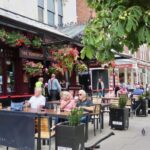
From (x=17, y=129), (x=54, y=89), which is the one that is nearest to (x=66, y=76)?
(x=54, y=89)

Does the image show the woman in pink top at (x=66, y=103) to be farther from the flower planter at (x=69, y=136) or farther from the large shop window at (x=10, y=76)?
the large shop window at (x=10, y=76)

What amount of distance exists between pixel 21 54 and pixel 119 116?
21.5ft

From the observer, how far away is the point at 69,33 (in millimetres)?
22594

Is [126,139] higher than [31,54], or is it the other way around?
[31,54]

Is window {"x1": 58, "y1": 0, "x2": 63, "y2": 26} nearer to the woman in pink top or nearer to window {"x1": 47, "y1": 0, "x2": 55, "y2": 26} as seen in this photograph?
window {"x1": 47, "y1": 0, "x2": 55, "y2": 26}

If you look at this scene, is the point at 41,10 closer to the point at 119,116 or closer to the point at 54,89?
the point at 54,89

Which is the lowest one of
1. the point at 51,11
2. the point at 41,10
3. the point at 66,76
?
the point at 66,76

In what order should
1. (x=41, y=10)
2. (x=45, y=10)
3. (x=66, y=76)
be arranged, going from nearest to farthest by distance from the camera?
(x=41, y=10)
(x=45, y=10)
(x=66, y=76)

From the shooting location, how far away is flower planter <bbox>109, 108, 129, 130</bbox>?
483 inches

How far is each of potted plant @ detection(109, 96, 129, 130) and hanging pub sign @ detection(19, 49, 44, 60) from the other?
20.3 ft

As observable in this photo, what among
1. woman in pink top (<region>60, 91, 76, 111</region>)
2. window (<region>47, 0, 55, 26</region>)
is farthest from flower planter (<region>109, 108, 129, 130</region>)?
window (<region>47, 0, 55, 26</region>)

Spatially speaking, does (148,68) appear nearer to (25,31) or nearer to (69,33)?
(69,33)

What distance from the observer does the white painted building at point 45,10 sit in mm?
19172

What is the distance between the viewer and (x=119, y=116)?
40.6 feet
